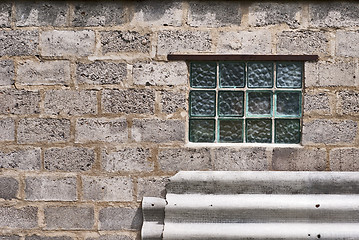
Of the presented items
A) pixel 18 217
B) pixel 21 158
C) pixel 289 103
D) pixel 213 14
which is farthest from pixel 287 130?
pixel 18 217

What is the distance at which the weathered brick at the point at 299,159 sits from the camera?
8.18ft

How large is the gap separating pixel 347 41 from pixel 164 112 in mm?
1509

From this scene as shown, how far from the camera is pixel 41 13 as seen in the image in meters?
2.54

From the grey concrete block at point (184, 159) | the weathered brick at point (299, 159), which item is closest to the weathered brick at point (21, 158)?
the grey concrete block at point (184, 159)

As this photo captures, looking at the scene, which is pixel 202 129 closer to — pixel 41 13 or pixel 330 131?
pixel 330 131

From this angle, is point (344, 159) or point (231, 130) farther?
point (231, 130)

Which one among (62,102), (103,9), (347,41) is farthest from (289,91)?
(62,102)

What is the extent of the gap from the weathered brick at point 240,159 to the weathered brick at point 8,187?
1.57 metres

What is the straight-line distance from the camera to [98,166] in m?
2.52

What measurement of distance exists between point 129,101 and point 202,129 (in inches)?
24.4

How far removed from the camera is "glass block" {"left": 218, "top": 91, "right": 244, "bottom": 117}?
102 inches

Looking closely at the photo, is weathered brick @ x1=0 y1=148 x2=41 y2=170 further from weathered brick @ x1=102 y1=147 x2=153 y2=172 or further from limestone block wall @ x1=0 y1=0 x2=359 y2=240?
weathered brick @ x1=102 y1=147 x2=153 y2=172

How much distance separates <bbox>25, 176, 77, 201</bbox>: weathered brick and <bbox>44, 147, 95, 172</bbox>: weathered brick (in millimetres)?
86

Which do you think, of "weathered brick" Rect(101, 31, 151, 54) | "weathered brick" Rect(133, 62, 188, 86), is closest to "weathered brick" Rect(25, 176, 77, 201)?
"weathered brick" Rect(133, 62, 188, 86)
